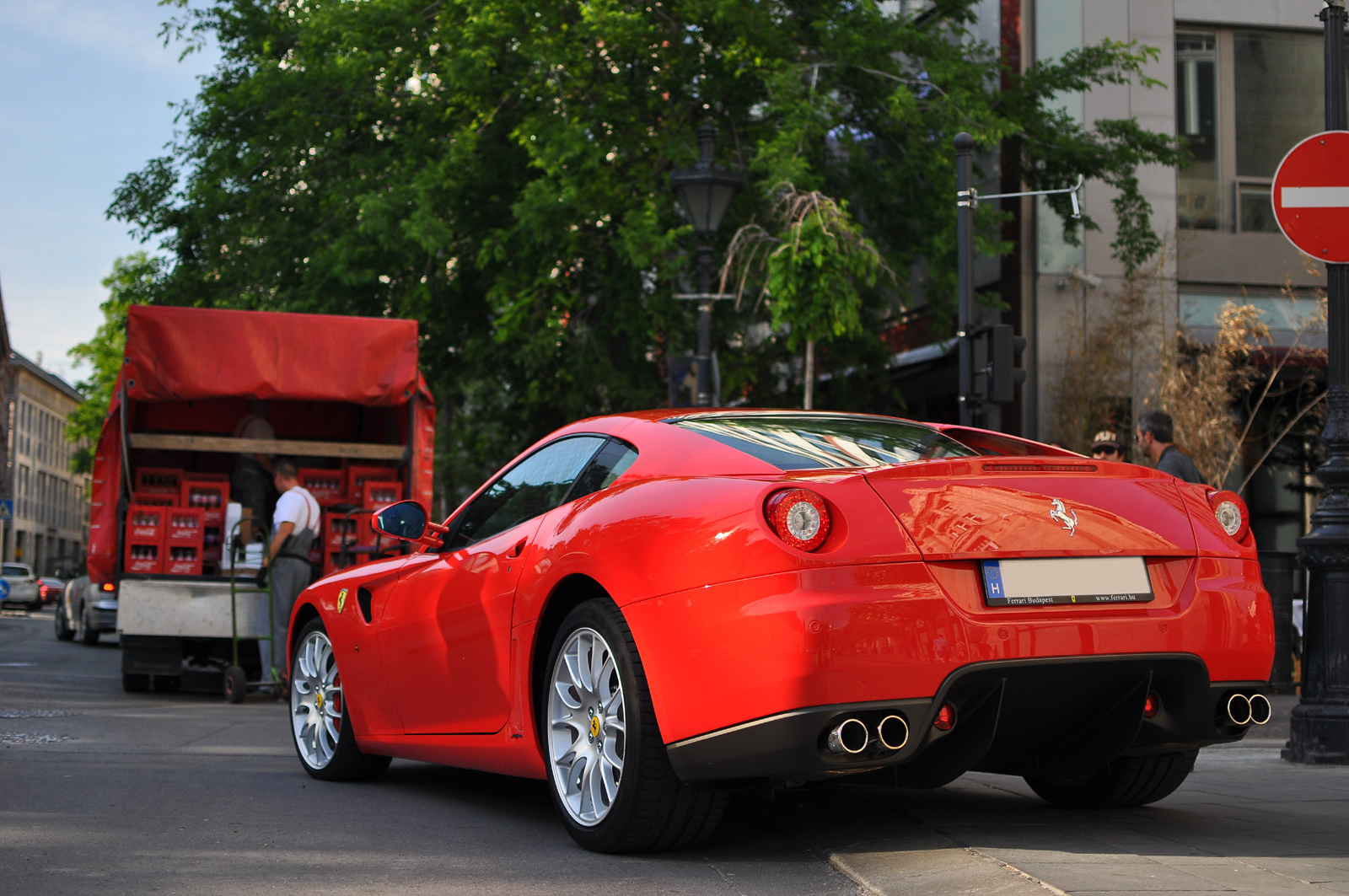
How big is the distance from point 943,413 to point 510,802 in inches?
742

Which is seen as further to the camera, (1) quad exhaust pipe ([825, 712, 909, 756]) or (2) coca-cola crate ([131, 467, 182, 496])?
(2) coca-cola crate ([131, 467, 182, 496])

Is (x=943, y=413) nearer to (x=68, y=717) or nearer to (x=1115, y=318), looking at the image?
(x=1115, y=318)

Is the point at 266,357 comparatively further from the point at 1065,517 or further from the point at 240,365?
the point at 1065,517

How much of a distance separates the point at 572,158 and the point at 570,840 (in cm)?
1300

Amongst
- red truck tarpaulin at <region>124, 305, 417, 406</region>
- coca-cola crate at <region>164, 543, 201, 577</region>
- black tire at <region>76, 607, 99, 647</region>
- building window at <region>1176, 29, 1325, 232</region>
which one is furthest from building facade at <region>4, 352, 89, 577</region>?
red truck tarpaulin at <region>124, 305, 417, 406</region>

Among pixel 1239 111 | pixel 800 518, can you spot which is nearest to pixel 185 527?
pixel 800 518

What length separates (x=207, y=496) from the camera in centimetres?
1286

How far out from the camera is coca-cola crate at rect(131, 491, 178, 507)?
41.6 ft

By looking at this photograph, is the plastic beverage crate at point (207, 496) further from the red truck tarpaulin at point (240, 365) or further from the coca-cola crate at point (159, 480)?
the red truck tarpaulin at point (240, 365)

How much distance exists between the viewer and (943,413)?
24047 mm

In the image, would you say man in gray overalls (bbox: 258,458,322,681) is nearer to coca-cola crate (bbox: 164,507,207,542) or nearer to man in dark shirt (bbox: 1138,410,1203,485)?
coca-cola crate (bbox: 164,507,207,542)

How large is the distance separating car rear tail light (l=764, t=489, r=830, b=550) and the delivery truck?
8118mm

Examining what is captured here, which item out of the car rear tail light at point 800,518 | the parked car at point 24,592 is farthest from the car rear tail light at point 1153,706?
the parked car at point 24,592

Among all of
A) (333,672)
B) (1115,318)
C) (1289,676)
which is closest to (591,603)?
(333,672)
